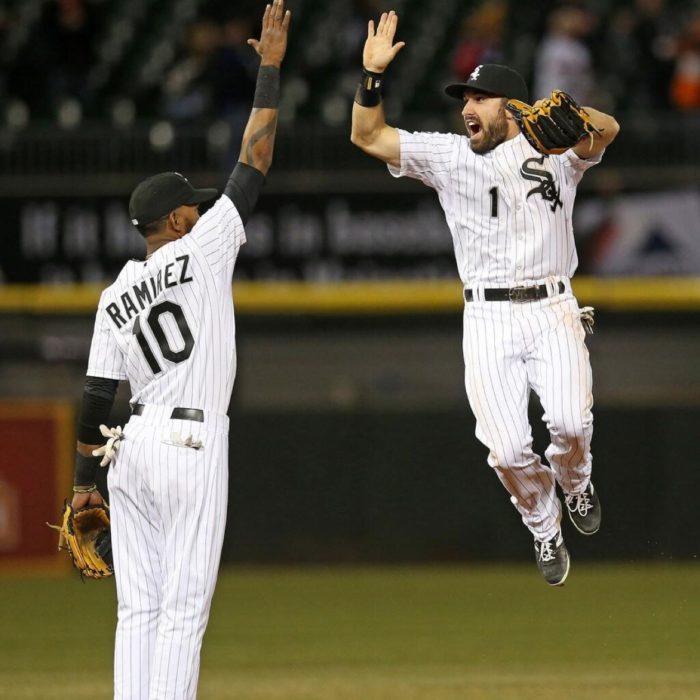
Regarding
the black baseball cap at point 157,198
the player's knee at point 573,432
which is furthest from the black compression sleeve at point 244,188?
the player's knee at point 573,432

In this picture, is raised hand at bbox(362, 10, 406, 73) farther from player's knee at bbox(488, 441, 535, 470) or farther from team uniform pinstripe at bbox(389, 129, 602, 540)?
player's knee at bbox(488, 441, 535, 470)

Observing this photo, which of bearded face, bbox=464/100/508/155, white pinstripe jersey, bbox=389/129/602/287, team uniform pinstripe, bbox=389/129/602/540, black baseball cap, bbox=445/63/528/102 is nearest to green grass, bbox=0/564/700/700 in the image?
team uniform pinstripe, bbox=389/129/602/540

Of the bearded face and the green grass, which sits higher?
the bearded face

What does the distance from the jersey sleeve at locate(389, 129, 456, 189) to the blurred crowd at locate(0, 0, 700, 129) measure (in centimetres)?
658

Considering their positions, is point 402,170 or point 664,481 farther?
point 664,481

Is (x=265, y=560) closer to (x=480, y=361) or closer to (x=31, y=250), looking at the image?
(x=31, y=250)

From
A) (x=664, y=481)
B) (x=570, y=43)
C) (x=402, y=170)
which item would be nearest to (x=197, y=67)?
(x=570, y=43)

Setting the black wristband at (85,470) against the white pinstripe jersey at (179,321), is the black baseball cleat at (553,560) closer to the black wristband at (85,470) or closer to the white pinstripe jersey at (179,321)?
the white pinstripe jersey at (179,321)

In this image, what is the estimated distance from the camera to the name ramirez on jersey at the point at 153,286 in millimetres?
6590

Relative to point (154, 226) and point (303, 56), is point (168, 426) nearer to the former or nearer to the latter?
point (154, 226)

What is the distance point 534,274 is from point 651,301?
6.73 meters

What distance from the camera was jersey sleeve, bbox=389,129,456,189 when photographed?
738 cm

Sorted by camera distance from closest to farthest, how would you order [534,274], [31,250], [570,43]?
[534,274] < [31,250] < [570,43]

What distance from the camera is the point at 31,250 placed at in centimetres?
1377
